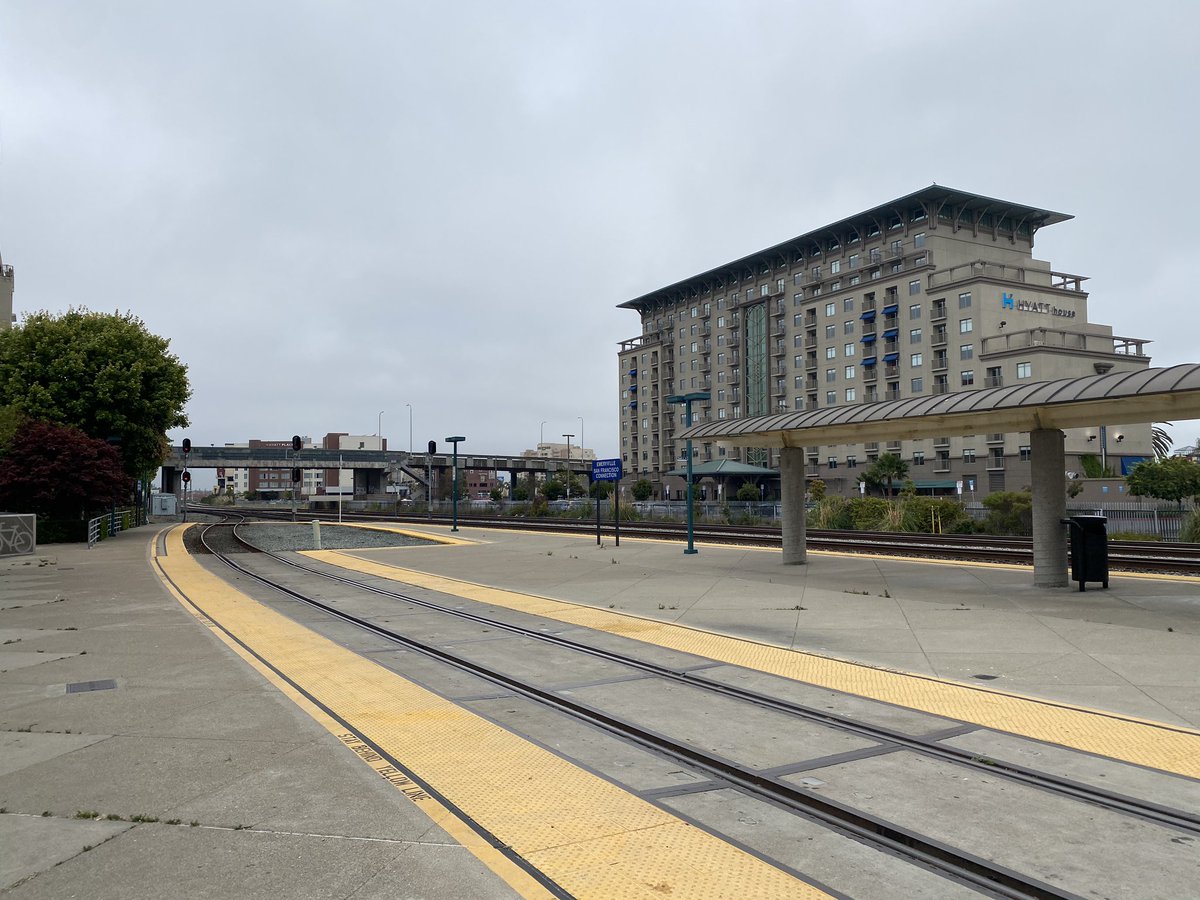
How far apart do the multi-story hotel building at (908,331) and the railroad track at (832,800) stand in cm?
5373

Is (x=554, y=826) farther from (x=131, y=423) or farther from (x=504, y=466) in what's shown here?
(x=504, y=466)

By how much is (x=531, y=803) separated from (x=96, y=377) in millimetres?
41817

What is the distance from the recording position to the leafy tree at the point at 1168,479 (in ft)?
135

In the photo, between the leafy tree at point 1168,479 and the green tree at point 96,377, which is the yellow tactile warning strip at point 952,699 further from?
the leafy tree at point 1168,479

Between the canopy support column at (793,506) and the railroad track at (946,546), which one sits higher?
the canopy support column at (793,506)

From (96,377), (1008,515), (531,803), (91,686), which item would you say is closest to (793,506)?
(1008,515)

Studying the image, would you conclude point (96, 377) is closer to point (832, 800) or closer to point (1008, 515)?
point (1008, 515)

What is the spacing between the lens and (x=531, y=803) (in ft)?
17.3

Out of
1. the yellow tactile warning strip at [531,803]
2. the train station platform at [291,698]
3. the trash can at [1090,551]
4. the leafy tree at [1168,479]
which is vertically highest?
the leafy tree at [1168,479]

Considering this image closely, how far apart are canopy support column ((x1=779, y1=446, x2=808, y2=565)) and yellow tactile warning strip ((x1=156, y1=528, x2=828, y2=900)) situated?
13437 mm

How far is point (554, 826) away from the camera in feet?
16.1

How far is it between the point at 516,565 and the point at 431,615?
29.5ft

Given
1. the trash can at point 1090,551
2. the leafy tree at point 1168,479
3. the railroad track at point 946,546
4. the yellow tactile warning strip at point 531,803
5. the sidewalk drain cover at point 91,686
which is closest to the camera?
the yellow tactile warning strip at point 531,803

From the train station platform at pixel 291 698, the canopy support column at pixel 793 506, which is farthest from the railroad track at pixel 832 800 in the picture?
the canopy support column at pixel 793 506
